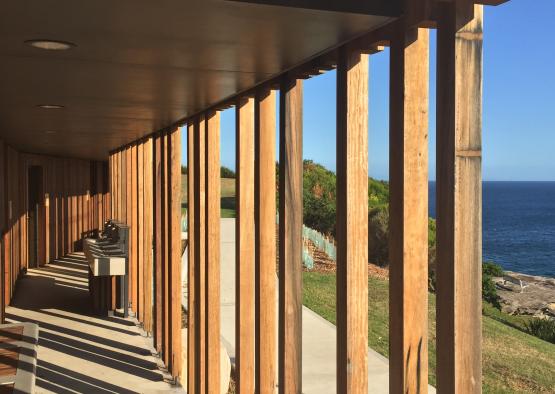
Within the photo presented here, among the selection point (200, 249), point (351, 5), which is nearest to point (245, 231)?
point (200, 249)

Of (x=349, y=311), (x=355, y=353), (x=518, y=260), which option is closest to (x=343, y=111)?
(x=349, y=311)

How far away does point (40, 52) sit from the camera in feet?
7.10

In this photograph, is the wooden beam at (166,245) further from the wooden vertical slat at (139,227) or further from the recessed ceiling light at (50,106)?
the recessed ceiling light at (50,106)

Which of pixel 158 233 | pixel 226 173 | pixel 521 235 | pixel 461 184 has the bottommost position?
pixel 521 235

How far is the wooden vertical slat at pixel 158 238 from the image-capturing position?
6.15 m

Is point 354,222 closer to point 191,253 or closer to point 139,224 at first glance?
point 191,253

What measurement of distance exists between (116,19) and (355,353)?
1.20 meters

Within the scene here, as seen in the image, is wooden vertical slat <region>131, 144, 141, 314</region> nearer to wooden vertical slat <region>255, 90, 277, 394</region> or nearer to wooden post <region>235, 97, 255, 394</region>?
wooden post <region>235, 97, 255, 394</region>

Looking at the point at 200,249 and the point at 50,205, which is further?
the point at 50,205

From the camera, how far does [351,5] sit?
63.8 inches

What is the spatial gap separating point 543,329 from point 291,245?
40.3 ft

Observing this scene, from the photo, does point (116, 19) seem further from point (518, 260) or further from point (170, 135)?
point (518, 260)

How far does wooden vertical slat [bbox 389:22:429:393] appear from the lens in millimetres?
1722

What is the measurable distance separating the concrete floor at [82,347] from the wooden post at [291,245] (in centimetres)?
310
